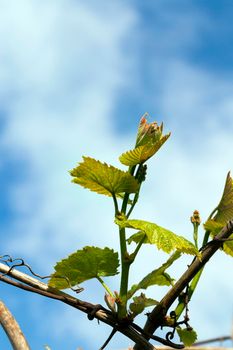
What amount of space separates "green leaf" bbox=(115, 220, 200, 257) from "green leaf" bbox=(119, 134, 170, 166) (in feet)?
0.45

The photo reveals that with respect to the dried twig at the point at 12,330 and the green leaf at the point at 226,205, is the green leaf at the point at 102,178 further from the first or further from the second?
the dried twig at the point at 12,330

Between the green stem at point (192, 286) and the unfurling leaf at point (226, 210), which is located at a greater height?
the unfurling leaf at point (226, 210)

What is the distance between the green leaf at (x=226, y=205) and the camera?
4.68 ft

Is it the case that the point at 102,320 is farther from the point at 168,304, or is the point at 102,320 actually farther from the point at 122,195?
the point at 122,195

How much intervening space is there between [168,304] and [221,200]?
0.28 metres

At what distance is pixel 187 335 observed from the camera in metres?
1.47

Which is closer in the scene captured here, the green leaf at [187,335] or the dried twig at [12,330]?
the dried twig at [12,330]

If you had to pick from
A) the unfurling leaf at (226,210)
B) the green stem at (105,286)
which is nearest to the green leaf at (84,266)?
the green stem at (105,286)

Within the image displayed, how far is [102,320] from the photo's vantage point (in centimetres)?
137

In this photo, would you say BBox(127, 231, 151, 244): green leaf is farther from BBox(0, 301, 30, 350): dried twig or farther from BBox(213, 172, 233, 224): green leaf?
BBox(0, 301, 30, 350): dried twig

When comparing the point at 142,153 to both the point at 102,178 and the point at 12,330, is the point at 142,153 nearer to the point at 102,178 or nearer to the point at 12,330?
the point at 102,178

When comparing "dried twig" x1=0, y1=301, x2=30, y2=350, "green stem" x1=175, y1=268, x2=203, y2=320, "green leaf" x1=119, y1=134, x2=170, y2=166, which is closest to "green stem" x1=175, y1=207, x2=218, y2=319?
"green stem" x1=175, y1=268, x2=203, y2=320

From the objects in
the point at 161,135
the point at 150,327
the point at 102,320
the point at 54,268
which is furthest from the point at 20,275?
the point at 161,135

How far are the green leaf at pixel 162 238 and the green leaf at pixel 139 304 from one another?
144mm
